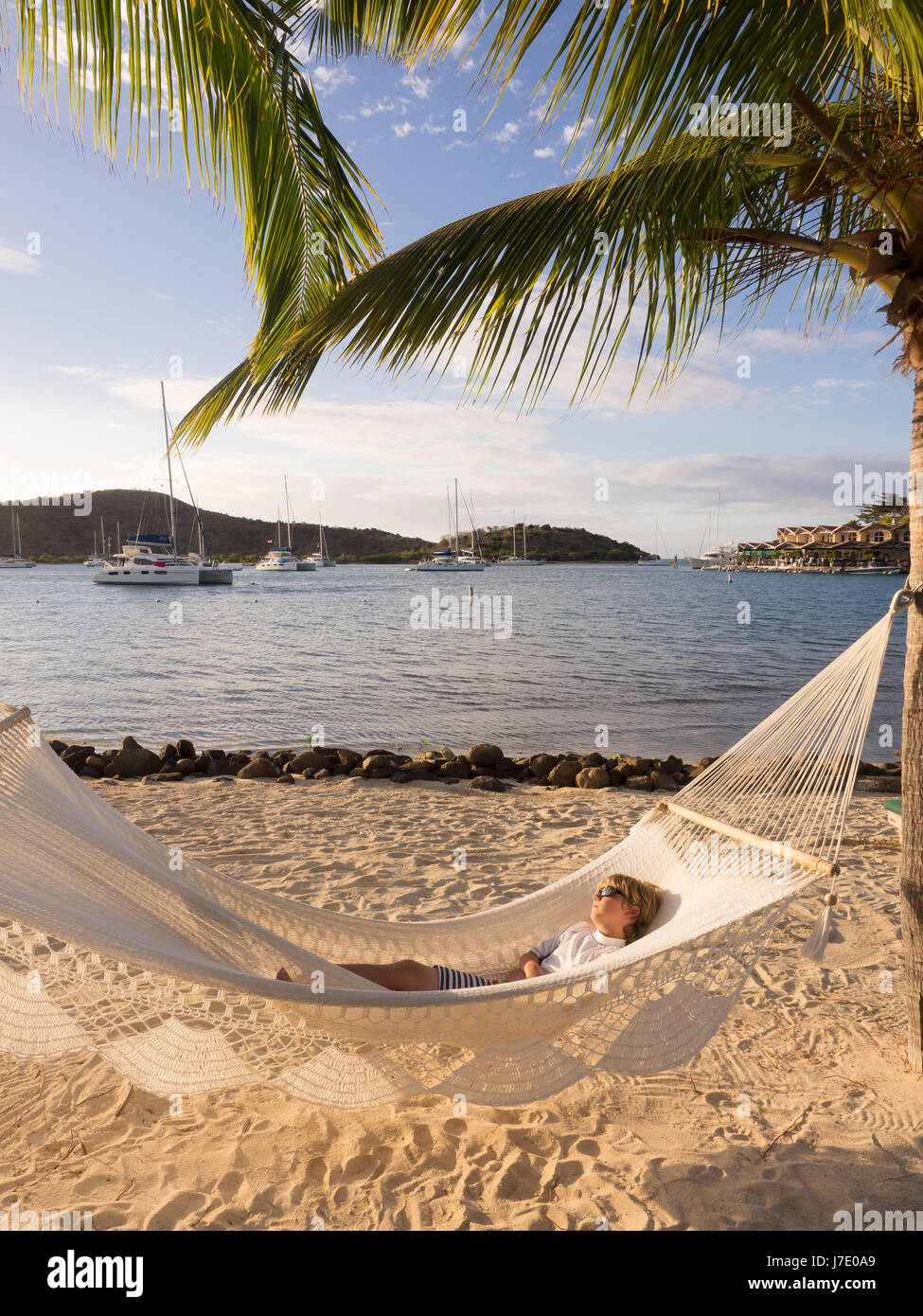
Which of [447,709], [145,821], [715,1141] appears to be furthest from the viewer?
[447,709]

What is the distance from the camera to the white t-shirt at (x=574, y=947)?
1.93 m

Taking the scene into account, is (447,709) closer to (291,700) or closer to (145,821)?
(291,700)

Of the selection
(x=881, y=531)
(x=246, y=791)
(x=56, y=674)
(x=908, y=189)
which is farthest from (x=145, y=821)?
(x=881, y=531)

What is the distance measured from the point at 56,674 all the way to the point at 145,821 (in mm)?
9193

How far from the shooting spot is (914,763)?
5.55ft

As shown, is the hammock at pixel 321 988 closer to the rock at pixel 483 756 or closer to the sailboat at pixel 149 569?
the rock at pixel 483 756

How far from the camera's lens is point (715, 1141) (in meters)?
1.62

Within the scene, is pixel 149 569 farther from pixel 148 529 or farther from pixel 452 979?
pixel 452 979

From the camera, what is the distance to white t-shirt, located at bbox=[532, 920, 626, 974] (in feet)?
6.32

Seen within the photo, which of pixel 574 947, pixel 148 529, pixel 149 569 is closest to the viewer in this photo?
pixel 574 947
